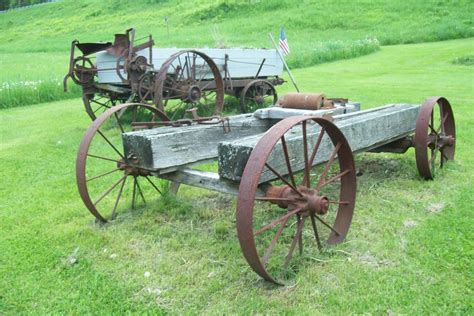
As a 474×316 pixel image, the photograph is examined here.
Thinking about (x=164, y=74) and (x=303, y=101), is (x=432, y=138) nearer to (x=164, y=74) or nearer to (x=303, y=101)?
(x=303, y=101)

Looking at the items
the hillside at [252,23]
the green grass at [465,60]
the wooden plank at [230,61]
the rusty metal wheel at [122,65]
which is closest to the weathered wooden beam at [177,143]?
the rusty metal wheel at [122,65]

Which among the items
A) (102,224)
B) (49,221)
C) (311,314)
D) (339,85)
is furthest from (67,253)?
(339,85)

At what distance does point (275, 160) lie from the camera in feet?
10.6

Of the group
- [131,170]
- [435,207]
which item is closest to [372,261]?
[435,207]

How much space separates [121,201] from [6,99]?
878 centimetres

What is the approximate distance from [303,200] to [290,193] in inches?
3.7

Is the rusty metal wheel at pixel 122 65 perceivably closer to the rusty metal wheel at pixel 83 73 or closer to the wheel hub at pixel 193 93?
the rusty metal wheel at pixel 83 73

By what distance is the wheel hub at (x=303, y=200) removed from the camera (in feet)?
9.99

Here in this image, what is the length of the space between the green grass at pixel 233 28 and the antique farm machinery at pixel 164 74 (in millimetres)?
4019

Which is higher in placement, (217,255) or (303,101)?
(303,101)

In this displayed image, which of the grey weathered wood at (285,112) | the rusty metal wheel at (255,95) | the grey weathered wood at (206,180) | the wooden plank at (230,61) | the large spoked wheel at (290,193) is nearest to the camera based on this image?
the large spoked wheel at (290,193)

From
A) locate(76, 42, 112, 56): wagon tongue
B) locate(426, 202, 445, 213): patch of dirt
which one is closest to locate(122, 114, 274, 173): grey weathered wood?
locate(426, 202, 445, 213): patch of dirt

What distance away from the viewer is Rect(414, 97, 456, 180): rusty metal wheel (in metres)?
4.52

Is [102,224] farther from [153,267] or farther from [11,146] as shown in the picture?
[11,146]
